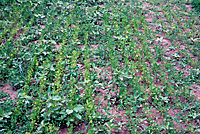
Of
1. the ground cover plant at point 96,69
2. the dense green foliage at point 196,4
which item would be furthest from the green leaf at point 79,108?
the dense green foliage at point 196,4

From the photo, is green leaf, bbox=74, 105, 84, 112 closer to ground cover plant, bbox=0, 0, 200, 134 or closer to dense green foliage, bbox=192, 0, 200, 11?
ground cover plant, bbox=0, 0, 200, 134

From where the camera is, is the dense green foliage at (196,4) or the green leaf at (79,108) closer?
the green leaf at (79,108)

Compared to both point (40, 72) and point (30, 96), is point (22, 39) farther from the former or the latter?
point (30, 96)

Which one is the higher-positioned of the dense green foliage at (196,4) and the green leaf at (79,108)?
the dense green foliage at (196,4)

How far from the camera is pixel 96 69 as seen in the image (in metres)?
5.17

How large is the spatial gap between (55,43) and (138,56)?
2138 mm

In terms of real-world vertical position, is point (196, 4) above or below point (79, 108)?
above

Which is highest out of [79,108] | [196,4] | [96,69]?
[196,4]

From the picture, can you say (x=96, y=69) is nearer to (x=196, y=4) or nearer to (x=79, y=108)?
(x=79, y=108)

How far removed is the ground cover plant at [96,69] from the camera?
12.6 ft

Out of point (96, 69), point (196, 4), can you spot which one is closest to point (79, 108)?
point (96, 69)

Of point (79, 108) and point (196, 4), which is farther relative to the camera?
point (196, 4)

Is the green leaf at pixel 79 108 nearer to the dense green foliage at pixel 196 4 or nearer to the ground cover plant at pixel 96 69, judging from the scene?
the ground cover plant at pixel 96 69

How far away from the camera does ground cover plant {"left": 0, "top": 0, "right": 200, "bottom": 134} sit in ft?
12.6
